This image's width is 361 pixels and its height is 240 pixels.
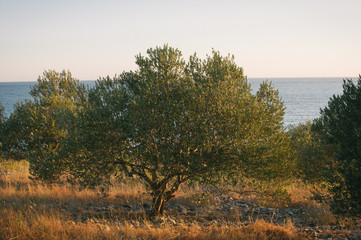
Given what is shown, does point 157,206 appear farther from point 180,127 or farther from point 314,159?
point 314,159

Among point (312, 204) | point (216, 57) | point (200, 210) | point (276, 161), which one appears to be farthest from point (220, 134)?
point (312, 204)

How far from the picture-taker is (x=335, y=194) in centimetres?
1080

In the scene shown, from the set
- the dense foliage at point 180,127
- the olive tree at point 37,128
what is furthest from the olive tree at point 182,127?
the olive tree at point 37,128

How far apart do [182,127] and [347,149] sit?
6171mm

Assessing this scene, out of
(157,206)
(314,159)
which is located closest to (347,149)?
(314,159)

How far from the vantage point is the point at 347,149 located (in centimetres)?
1038

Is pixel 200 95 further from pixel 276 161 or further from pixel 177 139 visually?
pixel 276 161

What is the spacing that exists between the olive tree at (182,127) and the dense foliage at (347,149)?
6.76 feet

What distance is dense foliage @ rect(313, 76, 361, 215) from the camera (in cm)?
1008

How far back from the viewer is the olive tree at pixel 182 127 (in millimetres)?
11297

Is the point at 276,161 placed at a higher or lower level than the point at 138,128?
lower

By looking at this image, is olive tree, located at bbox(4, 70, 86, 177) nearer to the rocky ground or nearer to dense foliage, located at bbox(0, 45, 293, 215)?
the rocky ground

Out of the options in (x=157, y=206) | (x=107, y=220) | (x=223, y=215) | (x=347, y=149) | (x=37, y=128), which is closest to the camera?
(x=347, y=149)

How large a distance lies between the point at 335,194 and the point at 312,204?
8.55 metres
